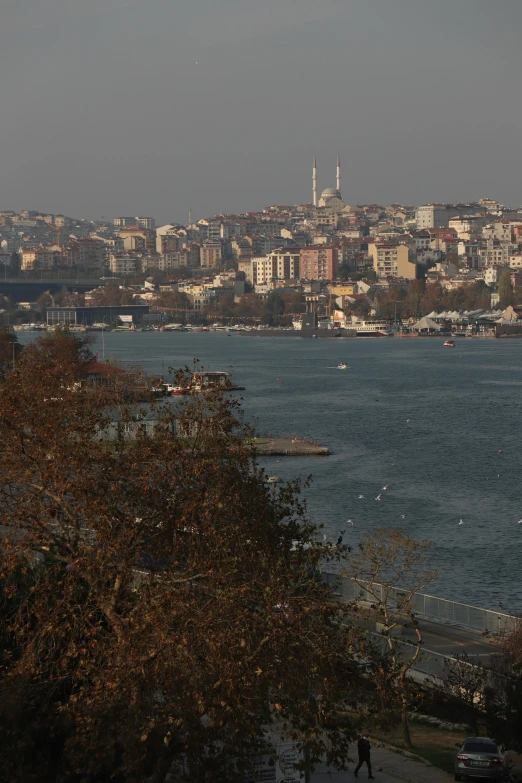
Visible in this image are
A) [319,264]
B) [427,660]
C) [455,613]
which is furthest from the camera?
[319,264]

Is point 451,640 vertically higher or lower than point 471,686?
lower

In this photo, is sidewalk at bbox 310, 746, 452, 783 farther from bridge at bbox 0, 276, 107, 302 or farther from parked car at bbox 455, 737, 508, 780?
bridge at bbox 0, 276, 107, 302

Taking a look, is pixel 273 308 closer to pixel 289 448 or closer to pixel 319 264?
pixel 319 264

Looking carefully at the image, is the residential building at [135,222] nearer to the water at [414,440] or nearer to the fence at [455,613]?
the water at [414,440]

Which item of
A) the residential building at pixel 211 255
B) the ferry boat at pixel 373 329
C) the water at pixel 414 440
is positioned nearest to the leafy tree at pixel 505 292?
the ferry boat at pixel 373 329

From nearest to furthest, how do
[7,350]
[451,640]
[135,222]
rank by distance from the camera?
[451,640] < [7,350] < [135,222]

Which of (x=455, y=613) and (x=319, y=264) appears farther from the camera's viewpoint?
(x=319, y=264)

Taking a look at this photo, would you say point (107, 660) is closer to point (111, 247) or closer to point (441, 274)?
point (441, 274)

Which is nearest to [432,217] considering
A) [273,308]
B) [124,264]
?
[124,264]
